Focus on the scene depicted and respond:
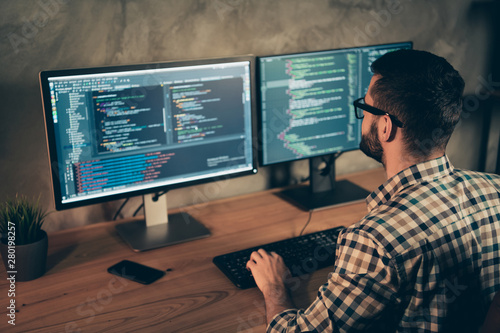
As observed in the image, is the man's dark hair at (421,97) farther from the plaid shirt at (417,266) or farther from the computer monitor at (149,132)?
the computer monitor at (149,132)

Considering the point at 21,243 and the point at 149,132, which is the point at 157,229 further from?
the point at 21,243

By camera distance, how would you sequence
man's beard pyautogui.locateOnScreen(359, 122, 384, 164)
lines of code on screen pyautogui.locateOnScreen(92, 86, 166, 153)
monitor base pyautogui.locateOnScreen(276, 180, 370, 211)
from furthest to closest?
monitor base pyautogui.locateOnScreen(276, 180, 370, 211)
lines of code on screen pyautogui.locateOnScreen(92, 86, 166, 153)
man's beard pyautogui.locateOnScreen(359, 122, 384, 164)

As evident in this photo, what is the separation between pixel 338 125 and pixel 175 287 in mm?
900

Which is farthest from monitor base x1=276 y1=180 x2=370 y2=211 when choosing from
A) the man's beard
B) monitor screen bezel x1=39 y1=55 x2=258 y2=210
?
the man's beard

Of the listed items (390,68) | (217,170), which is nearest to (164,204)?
(217,170)

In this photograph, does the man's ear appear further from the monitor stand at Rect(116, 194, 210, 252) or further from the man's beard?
the monitor stand at Rect(116, 194, 210, 252)

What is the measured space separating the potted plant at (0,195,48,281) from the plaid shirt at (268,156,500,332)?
686 mm

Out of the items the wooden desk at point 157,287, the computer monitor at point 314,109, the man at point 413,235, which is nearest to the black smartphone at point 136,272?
the wooden desk at point 157,287

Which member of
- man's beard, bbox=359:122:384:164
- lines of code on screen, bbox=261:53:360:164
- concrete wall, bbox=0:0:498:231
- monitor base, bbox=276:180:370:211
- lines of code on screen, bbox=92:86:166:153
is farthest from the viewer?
monitor base, bbox=276:180:370:211

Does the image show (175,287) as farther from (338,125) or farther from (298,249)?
(338,125)

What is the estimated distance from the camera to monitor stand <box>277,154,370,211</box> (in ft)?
6.55

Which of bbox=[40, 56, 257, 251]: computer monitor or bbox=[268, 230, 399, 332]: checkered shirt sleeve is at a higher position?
bbox=[40, 56, 257, 251]: computer monitor

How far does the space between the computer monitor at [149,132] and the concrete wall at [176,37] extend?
0.24 metres

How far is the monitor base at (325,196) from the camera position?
1.95 metres
